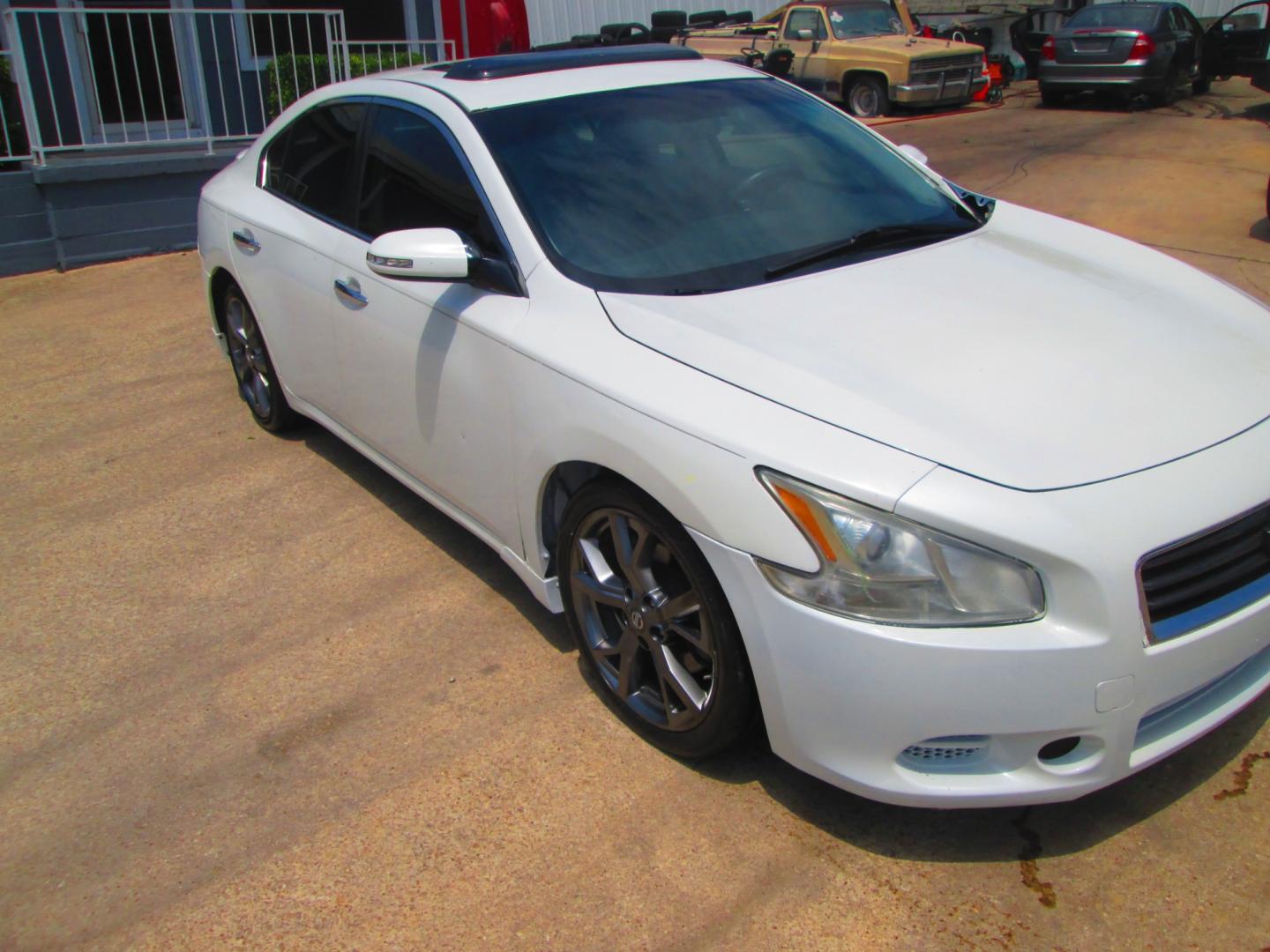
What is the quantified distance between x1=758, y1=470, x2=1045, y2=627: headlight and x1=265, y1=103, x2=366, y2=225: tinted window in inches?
93.7

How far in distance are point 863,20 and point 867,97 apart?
122 cm

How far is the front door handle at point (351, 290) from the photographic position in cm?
384

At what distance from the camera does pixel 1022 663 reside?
2.29 metres

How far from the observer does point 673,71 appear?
3.98m

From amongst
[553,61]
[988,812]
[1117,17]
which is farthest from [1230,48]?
[988,812]

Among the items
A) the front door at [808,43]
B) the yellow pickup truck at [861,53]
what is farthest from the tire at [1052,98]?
the front door at [808,43]

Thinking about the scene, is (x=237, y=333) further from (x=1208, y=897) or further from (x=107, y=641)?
(x=1208, y=897)

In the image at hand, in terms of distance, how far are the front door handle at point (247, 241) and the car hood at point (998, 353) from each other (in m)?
2.16

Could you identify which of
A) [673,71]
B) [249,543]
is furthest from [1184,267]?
[249,543]

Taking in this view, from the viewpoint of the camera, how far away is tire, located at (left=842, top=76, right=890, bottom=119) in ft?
52.7

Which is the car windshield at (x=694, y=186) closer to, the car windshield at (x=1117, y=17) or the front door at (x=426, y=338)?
the front door at (x=426, y=338)

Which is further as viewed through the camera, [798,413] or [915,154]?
[915,154]

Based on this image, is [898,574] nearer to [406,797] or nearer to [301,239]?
[406,797]

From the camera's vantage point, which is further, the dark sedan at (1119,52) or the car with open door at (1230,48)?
the car with open door at (1230,48)
